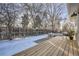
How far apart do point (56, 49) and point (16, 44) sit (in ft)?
1.32

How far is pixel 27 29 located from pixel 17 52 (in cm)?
25

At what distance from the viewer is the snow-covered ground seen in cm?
159

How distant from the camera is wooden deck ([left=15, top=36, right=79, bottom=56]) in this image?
1591 mm

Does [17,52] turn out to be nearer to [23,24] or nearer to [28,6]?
[23,24]

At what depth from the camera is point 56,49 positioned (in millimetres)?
1610

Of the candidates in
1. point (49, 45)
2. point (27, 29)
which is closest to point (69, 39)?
point (49, 45)

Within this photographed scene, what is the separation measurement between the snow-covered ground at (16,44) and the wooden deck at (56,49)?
0.04m

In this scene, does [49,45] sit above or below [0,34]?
below

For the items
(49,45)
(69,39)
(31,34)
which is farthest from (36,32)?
(69,39)

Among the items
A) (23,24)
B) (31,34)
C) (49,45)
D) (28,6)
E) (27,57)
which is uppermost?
(28,6)

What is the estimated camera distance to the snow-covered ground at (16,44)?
1.59m

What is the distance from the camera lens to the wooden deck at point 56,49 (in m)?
1.59

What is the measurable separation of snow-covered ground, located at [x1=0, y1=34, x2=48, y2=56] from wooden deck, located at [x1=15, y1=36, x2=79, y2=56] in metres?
0.04

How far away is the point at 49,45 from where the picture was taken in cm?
162
